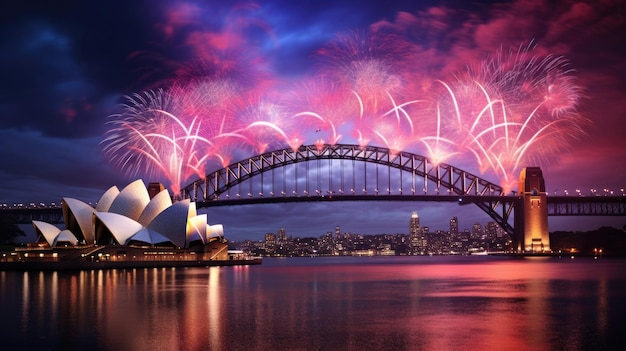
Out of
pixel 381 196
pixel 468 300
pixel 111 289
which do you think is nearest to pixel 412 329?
pixel 468 300

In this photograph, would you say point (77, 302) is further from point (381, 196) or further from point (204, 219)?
point (381, 196)

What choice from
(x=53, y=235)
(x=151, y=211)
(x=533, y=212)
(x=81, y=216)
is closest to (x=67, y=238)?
(x=81, y=216)

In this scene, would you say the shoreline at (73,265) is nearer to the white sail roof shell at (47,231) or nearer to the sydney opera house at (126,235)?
the sydney opera house at (126,235)

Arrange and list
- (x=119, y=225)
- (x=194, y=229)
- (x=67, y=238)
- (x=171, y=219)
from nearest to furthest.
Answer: (x=119, y=225), (x=171, y=219), (x=67, y=238), (x=194, y=229)

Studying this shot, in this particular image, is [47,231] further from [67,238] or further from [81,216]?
[81,216]

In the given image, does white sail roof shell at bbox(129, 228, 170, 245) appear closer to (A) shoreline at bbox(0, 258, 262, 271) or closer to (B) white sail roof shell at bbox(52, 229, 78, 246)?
(A) shoreline at bbox(0, 258, 262, 271)
